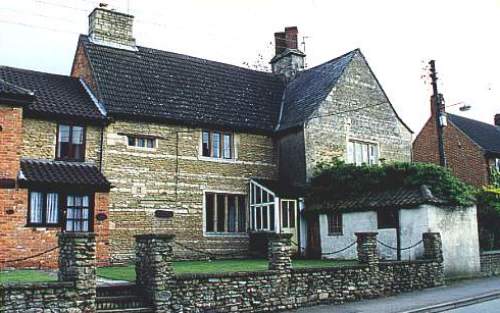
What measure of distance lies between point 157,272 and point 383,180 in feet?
40.1

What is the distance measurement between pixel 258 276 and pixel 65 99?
38.8ft

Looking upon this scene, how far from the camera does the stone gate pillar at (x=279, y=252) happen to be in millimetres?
15148

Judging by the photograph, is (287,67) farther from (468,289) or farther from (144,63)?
(468,289)

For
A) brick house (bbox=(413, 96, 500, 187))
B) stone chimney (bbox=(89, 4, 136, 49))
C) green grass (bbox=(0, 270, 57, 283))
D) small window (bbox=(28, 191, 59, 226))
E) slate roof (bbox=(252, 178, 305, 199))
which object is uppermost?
stone chimney (bbox=(89, 4, 136, 49))

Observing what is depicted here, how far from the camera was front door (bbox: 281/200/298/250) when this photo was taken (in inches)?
938

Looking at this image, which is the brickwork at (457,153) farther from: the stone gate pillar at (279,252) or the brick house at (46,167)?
the brick house at (46,167)

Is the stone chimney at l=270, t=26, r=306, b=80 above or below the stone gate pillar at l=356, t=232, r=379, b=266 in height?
above

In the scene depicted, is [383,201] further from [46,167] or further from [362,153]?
[46,167]

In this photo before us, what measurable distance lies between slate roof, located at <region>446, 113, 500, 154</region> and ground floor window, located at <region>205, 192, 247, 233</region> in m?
17.6

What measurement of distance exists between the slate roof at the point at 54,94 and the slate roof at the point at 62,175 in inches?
73.7

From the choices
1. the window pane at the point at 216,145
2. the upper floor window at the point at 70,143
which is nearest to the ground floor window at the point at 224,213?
the window pane at the point at 216,145

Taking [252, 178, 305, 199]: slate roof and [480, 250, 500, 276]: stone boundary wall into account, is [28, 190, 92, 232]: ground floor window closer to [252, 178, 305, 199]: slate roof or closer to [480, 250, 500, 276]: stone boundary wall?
[252, 178, 305, 199]: slate roof

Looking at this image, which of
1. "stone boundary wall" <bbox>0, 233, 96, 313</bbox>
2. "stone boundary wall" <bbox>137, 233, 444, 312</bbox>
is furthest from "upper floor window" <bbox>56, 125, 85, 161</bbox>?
"stone boundary wall" <bbox>0, 233, 96, 313</bbox>

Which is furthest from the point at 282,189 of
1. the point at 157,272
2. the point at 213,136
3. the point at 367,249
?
the point at 157,272
